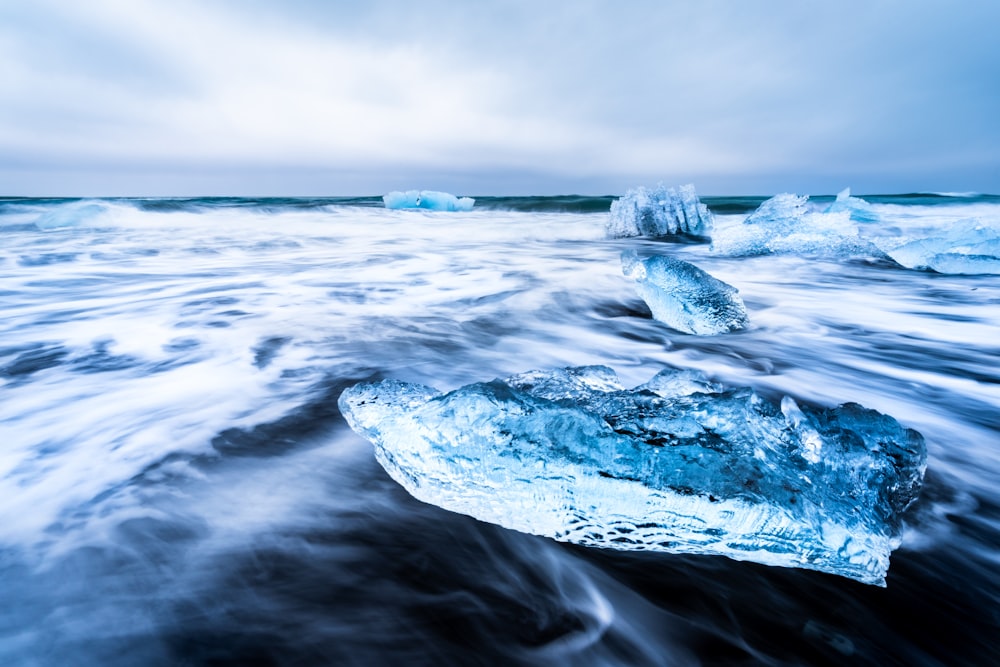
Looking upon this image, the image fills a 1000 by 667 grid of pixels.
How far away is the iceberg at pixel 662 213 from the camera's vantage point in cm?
880

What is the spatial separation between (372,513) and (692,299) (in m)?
2.43

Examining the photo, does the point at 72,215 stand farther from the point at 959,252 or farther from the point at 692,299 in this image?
the point at 959,252

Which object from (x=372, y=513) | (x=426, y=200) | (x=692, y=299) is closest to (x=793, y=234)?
(x=692, y=299)

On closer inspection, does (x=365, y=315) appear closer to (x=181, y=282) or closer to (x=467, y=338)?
(x=467, y=338)

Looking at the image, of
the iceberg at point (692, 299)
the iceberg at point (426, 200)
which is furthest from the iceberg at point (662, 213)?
the iceberg at point (426, 200)

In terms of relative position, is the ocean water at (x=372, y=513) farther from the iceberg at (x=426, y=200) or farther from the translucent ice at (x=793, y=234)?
the iceberg at (x=426, y=200)

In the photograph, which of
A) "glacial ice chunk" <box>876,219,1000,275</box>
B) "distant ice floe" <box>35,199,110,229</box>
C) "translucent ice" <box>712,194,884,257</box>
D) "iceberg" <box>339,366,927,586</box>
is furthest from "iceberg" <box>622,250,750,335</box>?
"distant ice floe" <box>35,199,110,229</box>

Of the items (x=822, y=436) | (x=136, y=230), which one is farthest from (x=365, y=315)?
(x=136, y=230)

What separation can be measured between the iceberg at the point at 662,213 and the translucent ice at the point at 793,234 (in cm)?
168

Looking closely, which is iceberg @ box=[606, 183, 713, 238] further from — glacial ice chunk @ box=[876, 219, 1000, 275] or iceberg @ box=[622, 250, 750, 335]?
iceberg @ box=[622, 250, 750, 335]

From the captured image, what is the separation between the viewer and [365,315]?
362cm

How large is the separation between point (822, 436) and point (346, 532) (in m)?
1.19

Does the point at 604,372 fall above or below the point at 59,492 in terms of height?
above

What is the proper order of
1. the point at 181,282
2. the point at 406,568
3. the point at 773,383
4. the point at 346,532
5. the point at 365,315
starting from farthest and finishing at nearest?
the point at 181,282, the point at 365,315, the point at 773,383, the point at 346,532, the point at 406,568
